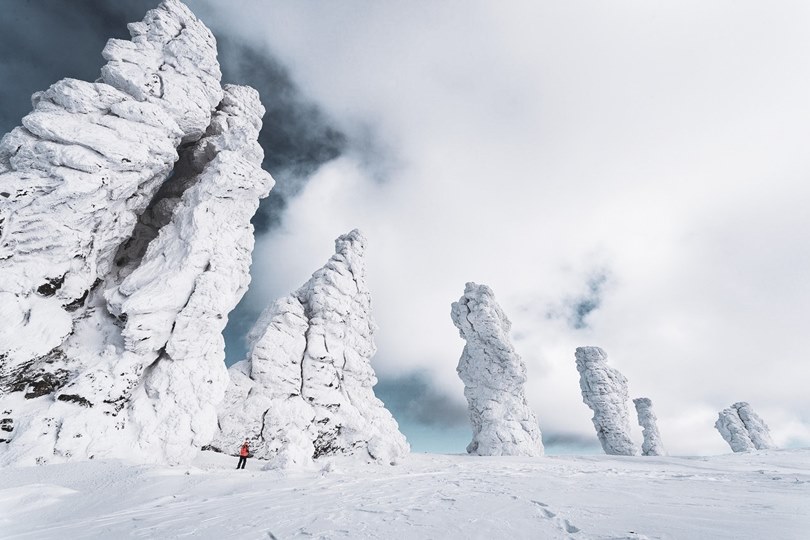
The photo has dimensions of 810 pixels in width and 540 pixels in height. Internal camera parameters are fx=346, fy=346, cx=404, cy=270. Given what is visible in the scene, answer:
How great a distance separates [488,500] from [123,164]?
78.4 ft

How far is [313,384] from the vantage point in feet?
79.4

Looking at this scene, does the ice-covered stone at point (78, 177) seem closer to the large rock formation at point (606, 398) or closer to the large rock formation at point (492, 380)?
the large rock formation at point (492, 380)

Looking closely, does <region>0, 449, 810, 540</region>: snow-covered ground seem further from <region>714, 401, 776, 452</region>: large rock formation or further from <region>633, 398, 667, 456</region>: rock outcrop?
<region>714, 401, 776, 452</region>: large rock formation

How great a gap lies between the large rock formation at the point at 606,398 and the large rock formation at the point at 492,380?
45.6 ft

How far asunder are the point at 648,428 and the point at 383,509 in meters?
59.3

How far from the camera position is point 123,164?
19438mm

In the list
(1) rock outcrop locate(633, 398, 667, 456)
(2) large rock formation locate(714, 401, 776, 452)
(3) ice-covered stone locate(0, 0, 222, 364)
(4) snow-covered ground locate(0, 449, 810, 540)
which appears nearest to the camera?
(4) snow-covered ground locate(0, 449, 810, 540)

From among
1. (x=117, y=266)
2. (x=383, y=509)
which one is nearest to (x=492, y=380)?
(x=383, y=509)

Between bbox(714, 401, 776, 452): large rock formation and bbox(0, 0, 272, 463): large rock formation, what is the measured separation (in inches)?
2753

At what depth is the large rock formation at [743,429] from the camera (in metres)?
50.9

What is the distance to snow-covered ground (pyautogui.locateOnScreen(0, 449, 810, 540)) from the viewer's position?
5090 millimetres

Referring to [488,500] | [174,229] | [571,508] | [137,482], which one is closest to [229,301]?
[174,229]

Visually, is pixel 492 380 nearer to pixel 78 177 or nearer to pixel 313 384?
pixel 313 384

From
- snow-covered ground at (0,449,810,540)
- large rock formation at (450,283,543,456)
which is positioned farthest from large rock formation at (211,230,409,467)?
large rock formation at (450,283,543,456)
